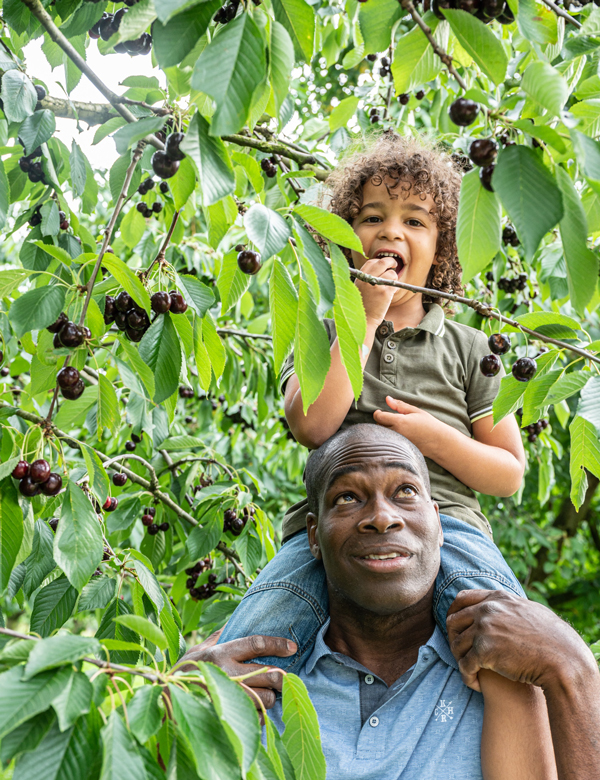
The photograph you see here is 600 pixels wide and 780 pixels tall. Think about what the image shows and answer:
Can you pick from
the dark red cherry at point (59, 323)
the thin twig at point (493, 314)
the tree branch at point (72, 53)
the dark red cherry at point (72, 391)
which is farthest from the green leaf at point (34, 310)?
the thin twig at point (493, 314)

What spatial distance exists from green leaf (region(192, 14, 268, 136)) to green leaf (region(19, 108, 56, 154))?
850 millimetres

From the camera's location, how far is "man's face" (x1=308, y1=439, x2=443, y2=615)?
174 cm

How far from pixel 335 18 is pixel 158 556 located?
2.38 meters

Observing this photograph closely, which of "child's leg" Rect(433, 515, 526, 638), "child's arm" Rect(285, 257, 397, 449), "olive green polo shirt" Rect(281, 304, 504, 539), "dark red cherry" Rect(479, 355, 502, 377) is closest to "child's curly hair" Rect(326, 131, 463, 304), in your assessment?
"olive green polo shirt" Rect(281, 304, 504, 539)

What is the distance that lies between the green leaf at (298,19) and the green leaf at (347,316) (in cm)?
31

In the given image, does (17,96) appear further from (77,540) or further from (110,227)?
(77,540)

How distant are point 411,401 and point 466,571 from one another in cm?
47

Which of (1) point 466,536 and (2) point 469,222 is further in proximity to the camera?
(1) point 466,536

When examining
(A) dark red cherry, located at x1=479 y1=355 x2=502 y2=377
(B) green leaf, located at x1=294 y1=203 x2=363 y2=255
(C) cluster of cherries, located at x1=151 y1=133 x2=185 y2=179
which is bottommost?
(A) dark red cherry, located at x1=479 y1=355 x2=502 y2=377

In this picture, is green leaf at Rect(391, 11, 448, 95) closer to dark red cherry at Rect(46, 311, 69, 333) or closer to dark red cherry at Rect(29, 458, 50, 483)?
dark red cherry at Rect(46, 311, 69, 333)

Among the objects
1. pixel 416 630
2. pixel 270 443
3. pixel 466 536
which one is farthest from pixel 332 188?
pixel 270 443

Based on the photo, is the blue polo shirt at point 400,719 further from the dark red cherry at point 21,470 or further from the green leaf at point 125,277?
the green leaf at point 125,277

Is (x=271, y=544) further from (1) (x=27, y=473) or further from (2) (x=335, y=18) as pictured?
(2) (x=335, y=18)

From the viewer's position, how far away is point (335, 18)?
3.30 m
